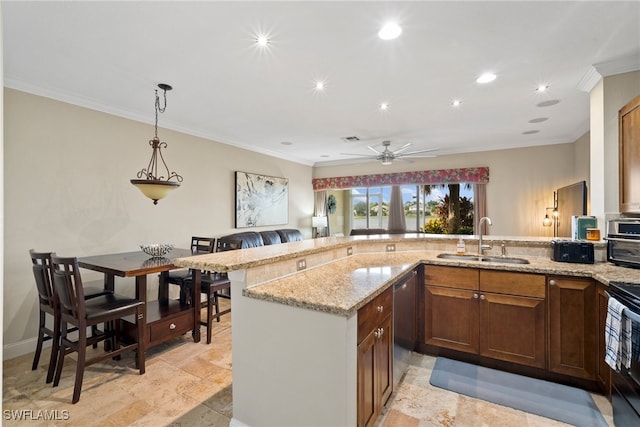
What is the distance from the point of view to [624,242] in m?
2.42

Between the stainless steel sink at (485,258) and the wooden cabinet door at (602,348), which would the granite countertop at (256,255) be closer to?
the stainless steel sink at (485,258)

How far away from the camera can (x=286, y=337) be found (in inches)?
67.6

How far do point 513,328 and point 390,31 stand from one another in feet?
8.20

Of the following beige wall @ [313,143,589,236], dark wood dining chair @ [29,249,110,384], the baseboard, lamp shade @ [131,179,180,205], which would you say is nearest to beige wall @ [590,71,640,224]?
beige wall @ [313,143,589,236]

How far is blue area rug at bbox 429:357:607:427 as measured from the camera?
210cm

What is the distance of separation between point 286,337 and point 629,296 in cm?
198

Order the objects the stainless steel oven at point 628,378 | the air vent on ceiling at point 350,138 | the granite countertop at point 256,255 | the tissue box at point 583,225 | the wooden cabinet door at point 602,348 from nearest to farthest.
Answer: the stainless steel oven at point 628,378 → the granite countertop at point 256,255 → the wooden cabinet door at point 602,348 → the tissue box at point 583,225 → the air vent on ceiling at point 350,138

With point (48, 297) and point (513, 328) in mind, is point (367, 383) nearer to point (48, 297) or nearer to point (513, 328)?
point (513, 328)

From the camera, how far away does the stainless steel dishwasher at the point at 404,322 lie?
2.26 m

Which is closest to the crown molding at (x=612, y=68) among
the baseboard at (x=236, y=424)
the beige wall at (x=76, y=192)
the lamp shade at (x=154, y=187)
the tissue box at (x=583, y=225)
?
the tissue box at (x=583, y=225)

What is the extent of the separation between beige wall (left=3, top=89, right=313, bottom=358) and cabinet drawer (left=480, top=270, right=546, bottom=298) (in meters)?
3.88

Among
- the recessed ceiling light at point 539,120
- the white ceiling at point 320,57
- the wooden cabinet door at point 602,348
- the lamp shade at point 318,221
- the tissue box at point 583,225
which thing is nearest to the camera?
Answer: the white ceiling at point 320,57

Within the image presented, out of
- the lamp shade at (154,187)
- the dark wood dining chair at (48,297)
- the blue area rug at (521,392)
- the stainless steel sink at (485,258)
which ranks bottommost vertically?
the blue area rug at (521,392)

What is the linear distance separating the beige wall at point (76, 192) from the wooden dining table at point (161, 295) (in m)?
0.54
